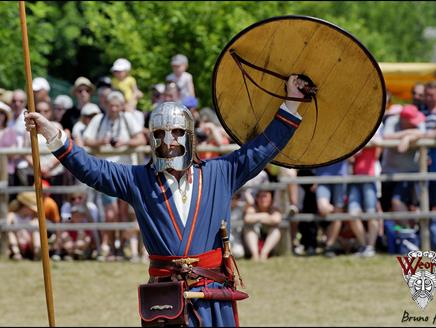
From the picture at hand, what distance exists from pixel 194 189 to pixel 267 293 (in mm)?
5058

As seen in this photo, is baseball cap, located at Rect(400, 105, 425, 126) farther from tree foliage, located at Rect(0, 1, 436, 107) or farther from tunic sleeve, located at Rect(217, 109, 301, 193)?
tunic sleeve, located at Rect(217, 109, 301, 193)

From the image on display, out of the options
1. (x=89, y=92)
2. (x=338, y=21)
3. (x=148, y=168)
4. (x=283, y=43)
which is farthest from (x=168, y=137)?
(x=338, y=21)

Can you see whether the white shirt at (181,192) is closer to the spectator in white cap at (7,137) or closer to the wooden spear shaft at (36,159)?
the wooden spear shaft at (36,159)

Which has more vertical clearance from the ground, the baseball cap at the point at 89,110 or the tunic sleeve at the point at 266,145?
the baseball cap at the point at 89,110

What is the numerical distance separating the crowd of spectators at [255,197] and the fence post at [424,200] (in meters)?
0.08

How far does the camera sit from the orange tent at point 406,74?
1633 centimetres

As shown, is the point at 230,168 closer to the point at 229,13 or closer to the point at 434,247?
the point at 434,247

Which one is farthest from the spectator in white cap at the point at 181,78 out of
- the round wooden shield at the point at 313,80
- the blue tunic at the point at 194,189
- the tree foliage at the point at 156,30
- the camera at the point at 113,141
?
the blue tunic at the point at 194,189

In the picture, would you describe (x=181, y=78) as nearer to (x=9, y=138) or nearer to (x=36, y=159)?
(x=9, y=138)

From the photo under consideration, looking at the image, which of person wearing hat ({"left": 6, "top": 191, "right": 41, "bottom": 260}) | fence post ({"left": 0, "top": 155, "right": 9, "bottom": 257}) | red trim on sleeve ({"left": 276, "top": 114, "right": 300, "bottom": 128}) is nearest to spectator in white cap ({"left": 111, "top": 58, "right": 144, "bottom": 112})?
fence post ({"left": 0, "top": 155, "right": 9, "bottom": 257})

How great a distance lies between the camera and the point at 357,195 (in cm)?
1328

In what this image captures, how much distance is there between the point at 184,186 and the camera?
7590 millimetres

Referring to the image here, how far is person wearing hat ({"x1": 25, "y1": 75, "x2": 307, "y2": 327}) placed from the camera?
293 inches

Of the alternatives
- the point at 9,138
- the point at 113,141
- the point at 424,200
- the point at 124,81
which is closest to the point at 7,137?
the point at 9,138
